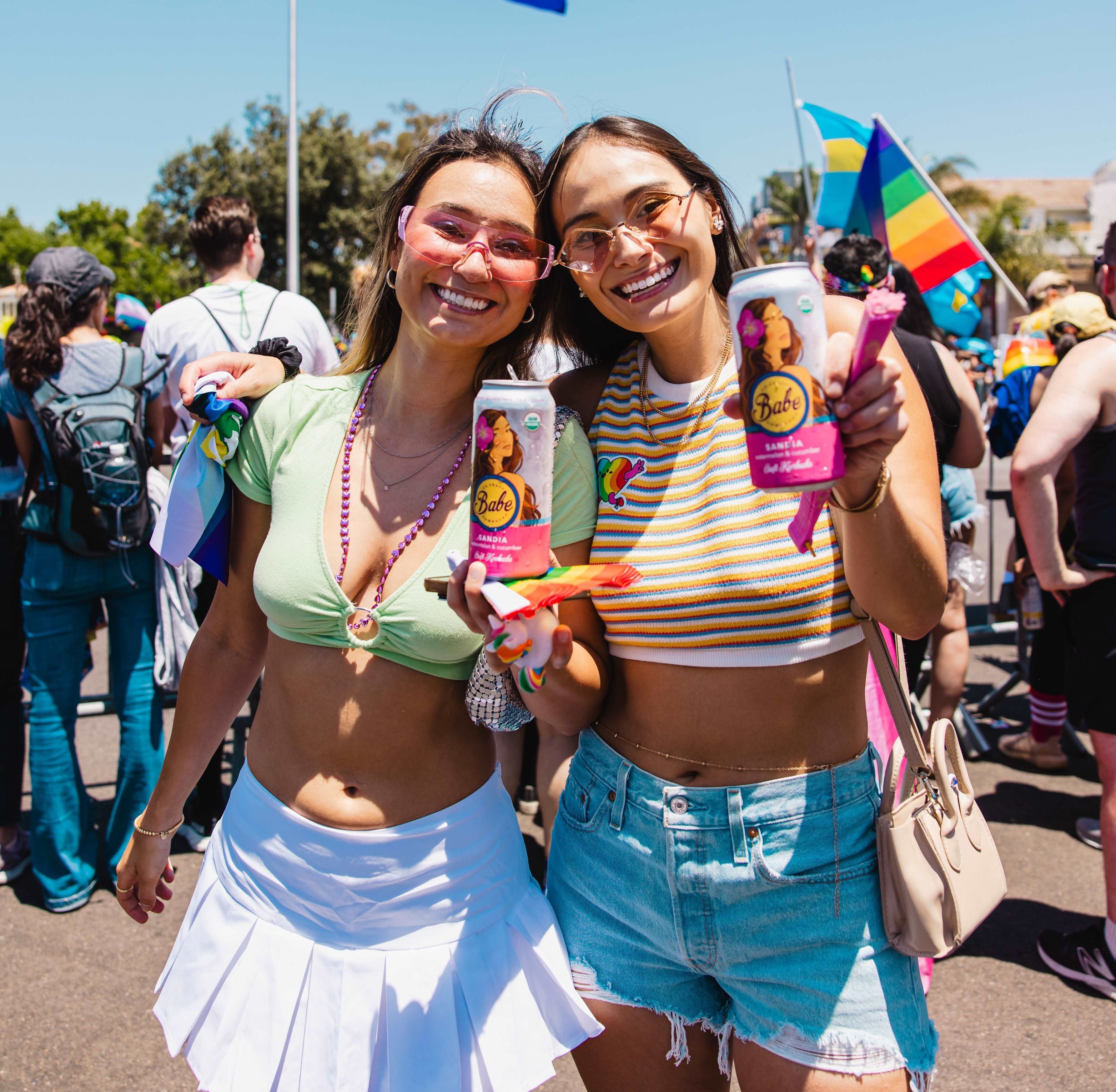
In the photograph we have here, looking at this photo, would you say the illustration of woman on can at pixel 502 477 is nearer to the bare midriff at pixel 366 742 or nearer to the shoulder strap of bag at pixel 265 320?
the bare midriff at pixel 366 742

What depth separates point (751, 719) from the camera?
1.62 meters

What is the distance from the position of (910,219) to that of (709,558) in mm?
5104

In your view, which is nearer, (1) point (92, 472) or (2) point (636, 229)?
(2) point (636, 229)

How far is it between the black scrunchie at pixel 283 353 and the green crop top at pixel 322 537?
15 cm

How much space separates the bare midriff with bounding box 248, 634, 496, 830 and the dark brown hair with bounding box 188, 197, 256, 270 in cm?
298

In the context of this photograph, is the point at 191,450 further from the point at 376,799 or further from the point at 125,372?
the point at 125,372

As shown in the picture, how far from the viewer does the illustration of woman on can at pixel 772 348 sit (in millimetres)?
1247

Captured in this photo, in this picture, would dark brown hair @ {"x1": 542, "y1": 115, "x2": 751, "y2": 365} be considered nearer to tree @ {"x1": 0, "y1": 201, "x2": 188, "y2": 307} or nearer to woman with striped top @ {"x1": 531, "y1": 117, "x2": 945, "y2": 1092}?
woman with striped top @ {"x1": 531, "y1": 117, "x2": 945, "y2": 1092}

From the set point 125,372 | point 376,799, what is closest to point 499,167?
point 376,799

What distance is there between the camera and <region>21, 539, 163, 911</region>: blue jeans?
3.64 m

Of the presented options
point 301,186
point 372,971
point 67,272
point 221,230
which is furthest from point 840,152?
point 301,186

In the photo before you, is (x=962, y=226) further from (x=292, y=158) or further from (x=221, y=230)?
(x=292, y=158)

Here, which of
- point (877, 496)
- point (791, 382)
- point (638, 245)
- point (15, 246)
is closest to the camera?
point (791, 382)

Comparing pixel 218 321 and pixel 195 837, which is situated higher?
pixel 218 321
